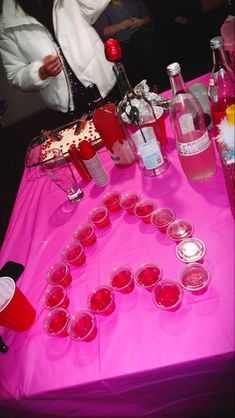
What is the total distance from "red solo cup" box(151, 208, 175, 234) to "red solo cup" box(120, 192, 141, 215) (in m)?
0.11

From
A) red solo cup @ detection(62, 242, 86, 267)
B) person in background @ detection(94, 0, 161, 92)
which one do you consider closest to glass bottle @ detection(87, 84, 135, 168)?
red solo cup @ detection(62, 242, 86, 267)

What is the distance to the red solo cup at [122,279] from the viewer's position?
30.6 inches

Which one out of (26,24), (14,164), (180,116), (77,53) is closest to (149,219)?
(180,116)

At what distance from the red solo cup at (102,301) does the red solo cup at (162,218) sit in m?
0.25

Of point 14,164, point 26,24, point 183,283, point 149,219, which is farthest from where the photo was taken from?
point 14,164

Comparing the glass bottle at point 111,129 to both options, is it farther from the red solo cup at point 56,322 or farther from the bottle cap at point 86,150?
the red solo cup at point 56,322

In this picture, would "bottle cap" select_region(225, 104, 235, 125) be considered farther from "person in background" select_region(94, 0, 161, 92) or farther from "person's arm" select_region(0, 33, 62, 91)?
"person in background" select_region(94, 0, 161, 92)

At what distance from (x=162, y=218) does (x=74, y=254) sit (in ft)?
1.09

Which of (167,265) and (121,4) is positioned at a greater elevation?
(121,4)

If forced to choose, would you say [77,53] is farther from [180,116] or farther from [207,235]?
[207,235]

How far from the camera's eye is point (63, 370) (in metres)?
0.73

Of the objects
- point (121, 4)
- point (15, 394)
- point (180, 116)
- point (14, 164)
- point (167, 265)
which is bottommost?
point (14, 164)

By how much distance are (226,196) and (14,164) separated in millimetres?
4125

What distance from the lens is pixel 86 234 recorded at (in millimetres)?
1011
